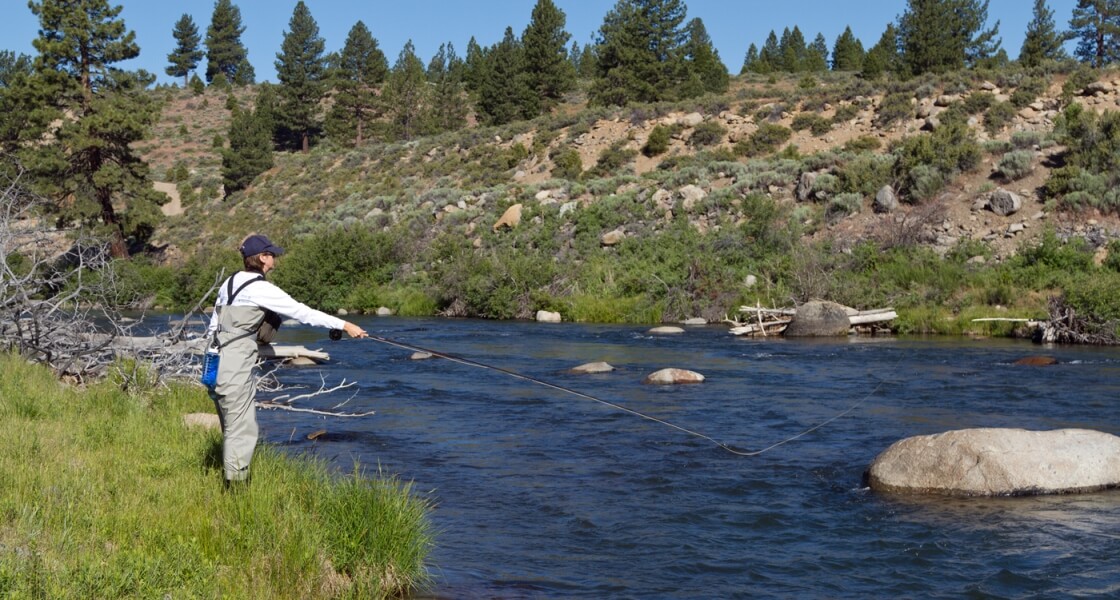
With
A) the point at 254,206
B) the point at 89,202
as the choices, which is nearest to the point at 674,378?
the point at 89,202

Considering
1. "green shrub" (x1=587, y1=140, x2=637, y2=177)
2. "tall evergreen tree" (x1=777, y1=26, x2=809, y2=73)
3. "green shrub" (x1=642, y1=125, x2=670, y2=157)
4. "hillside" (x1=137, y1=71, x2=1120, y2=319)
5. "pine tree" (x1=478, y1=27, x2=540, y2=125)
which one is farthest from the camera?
"tall evergreen tree" (x1=777, y1=26, x2=809, y2=73)

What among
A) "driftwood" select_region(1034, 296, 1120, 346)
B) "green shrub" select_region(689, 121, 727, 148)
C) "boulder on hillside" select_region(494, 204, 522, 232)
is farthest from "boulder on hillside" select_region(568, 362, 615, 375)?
"green shrub" select_region(689, 121, 727, 148)

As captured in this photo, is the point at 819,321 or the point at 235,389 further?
the point at 819,321

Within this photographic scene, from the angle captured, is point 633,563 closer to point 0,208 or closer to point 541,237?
point 0,208

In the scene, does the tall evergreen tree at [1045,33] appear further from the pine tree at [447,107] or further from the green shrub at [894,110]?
the pine tree at [447,107]

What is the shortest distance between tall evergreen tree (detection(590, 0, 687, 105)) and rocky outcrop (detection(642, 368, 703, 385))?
4264 centimetres

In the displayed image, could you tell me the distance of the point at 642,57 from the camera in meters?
59.4

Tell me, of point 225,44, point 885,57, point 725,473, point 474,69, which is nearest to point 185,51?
point 225,44

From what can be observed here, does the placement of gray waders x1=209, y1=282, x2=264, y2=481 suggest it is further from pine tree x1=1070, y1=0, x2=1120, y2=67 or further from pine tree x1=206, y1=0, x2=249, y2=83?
pine tree x1=206, y1=0, x2=249, y2=83

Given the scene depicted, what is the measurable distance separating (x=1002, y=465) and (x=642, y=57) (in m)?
52.6

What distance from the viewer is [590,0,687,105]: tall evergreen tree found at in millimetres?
58500

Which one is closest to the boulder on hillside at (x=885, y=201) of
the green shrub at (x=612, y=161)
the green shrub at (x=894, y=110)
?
the green shrub at (x=894, y=110)

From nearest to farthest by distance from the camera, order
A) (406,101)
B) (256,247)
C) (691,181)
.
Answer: (256,247) < (691,181) < (406,101)

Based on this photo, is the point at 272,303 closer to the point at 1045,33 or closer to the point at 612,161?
the point at 612,161
